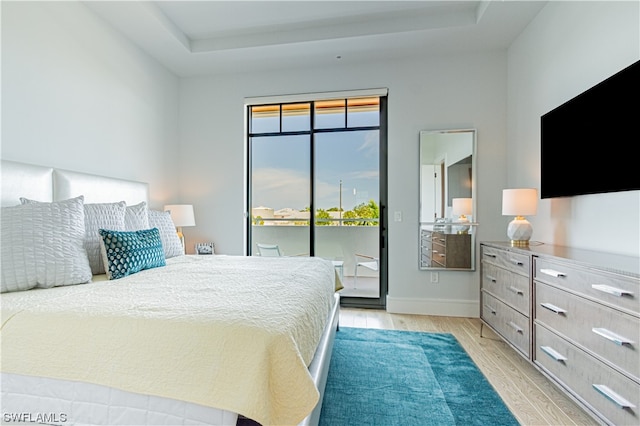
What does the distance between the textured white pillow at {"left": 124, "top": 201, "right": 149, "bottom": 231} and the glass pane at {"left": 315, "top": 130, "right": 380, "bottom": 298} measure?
1940mm

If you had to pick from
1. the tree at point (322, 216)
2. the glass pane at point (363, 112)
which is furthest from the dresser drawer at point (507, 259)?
the glass pane at point (363, 112)

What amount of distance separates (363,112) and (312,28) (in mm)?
1100

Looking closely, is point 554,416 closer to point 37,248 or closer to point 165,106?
point 37,248

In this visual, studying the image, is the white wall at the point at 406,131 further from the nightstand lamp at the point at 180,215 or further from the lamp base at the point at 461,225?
the nightstand lamp at the point at 180,215

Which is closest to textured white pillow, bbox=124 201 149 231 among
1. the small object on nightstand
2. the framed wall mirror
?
the small object on nightstand

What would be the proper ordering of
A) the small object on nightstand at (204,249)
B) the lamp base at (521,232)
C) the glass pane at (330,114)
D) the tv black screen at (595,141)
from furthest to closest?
the glass pane at (330,114)
the small object on nightstand at (204,249)
the lamp base at (521,232)
the tv black screen at (595,141)

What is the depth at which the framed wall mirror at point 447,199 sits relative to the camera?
3320 mm

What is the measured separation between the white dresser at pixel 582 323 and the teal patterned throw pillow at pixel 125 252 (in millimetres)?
2602

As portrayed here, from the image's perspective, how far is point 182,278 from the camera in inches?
69.6

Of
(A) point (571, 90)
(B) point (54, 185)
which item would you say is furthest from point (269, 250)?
(A) point (571, 90)

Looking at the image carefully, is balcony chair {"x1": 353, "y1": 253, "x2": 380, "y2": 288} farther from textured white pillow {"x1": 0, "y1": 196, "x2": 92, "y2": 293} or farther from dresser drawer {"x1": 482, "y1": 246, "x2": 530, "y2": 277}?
textured white pillow {"x1": 0, "y1": 196, "x2": 92, "y2": 293}

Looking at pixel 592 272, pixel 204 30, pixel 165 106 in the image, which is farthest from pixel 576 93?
pixel 165 106

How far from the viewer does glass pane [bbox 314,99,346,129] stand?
3.71 metres

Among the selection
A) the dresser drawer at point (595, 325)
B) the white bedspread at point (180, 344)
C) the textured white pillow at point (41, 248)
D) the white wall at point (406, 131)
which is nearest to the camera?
the white bedspread at point (180, 344)
